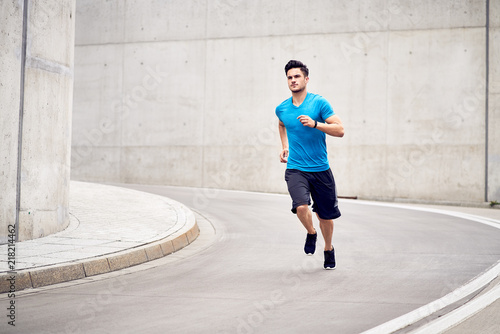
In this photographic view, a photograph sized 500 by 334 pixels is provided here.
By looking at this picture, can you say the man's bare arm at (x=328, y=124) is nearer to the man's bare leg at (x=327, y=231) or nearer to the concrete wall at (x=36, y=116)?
the man's bare leg at (x=327, y=231)

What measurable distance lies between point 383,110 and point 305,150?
13.8 meters

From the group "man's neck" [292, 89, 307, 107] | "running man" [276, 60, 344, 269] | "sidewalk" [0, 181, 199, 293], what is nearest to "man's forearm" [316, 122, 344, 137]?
"running man" [276, 60, 344, 269]

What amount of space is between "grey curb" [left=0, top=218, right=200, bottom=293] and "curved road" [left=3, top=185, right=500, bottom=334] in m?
0.17

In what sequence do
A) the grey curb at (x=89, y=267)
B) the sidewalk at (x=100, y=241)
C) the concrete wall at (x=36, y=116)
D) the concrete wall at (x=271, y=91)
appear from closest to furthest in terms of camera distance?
the grey curb at (x=89, y=267) → the sidewalk at (x=100, y=241) → the concrete wall at (x=36, y=116) → the concrete wall at (x=271, y=91)

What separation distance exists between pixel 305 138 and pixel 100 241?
3021 millimetres

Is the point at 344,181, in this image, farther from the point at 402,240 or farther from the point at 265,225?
the point at 402,240

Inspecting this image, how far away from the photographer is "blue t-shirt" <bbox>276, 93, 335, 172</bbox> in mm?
6562

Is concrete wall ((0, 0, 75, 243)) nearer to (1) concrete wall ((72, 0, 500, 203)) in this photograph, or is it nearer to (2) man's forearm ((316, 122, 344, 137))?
(2) man's forearm ((316, 122, 344, 137))

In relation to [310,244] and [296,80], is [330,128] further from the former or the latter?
[310,244]

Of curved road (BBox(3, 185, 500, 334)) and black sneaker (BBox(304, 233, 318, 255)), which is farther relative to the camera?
black sneaker (BBox(304, 233, 318, 255))

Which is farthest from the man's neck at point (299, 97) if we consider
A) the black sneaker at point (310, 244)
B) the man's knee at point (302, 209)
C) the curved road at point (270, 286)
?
the curved road at point (270, 286)

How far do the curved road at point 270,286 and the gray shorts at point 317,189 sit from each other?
2.10ft

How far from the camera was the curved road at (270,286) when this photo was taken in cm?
450

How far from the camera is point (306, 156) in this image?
6.66 meters
